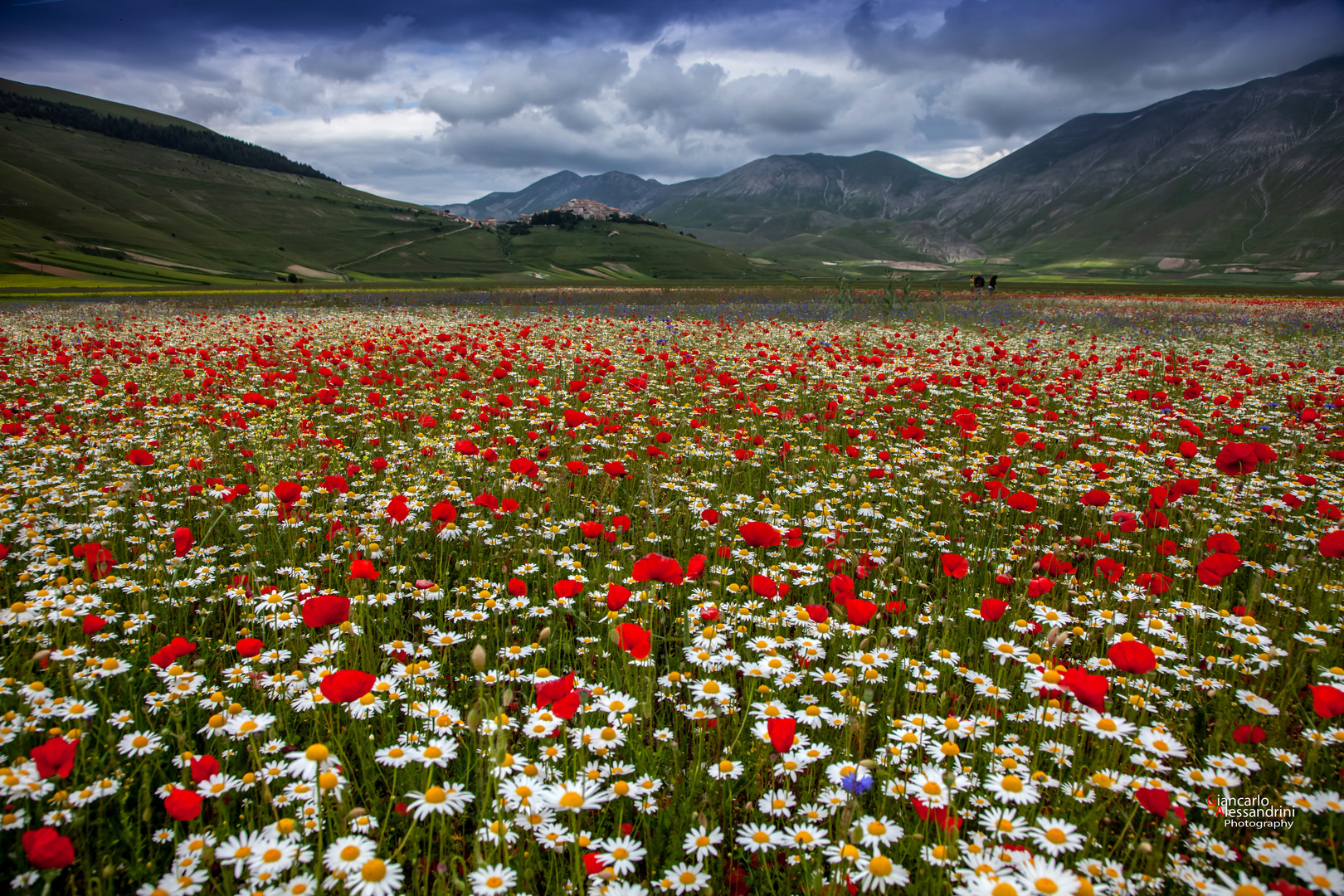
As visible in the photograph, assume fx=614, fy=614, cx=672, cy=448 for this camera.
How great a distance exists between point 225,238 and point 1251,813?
19836 cm

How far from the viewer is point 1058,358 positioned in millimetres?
13398

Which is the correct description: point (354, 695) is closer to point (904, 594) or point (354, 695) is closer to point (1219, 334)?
point (904, 594)

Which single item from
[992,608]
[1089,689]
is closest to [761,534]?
[992,608]

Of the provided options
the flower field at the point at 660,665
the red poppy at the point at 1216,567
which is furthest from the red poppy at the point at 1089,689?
the red poppy at the point at 1216,567

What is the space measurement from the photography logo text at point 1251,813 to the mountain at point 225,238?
10755cm

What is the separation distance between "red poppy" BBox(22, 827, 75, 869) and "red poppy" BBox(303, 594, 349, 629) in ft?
2.61

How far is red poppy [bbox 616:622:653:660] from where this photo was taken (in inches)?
87.7

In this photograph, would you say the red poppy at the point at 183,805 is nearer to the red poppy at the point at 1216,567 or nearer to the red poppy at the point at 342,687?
the red poppy at the point at 342,687

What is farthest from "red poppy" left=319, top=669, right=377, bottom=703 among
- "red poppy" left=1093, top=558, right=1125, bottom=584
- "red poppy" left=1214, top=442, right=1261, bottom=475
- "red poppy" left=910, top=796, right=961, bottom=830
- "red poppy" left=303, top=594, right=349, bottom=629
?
"red poppy" left=1214, top=442, right=1261, bottom=475

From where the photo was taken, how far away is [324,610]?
2.32 m

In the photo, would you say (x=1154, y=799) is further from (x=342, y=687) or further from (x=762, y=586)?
(x=342, y=687)

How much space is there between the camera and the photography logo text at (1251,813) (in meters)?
2.26

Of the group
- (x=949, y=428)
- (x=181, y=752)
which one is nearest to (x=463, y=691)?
(x=181, y=752)

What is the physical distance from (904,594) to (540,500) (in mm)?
3001
